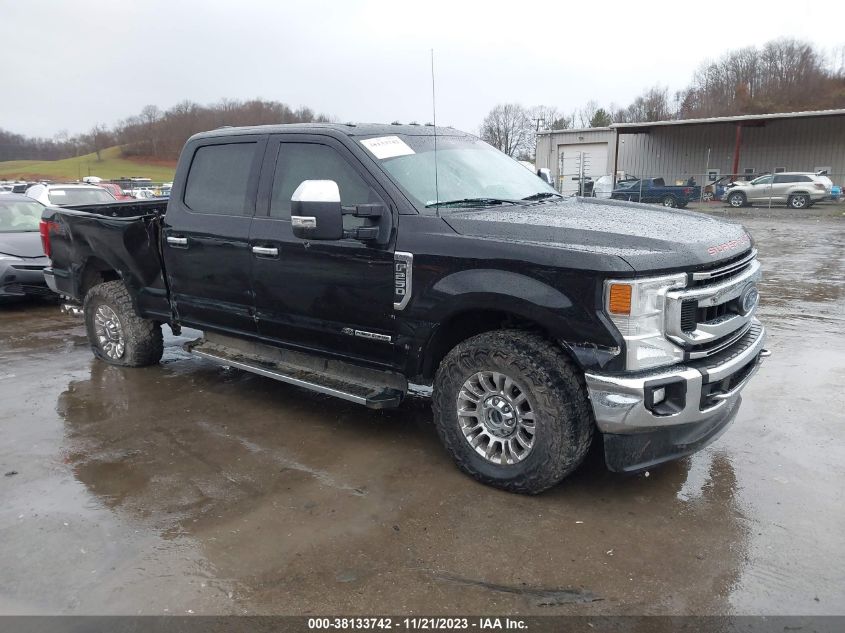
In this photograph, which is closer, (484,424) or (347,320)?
(484,424)

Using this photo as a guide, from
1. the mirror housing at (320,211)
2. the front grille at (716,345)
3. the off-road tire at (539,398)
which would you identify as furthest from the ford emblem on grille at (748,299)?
the mirror housing at (320,211)

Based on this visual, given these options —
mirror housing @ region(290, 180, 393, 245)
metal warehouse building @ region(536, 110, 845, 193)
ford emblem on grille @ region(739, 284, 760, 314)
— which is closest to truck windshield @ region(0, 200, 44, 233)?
mirror housing @ region(290, 180, 393, 245)

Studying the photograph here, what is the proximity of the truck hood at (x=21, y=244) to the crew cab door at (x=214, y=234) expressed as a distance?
464 centimetres

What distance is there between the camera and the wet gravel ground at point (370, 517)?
9.37 ft

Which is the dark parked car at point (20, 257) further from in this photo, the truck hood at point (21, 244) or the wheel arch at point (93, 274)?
the wheel arch at point (93, 274)

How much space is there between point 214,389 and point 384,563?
3030 mm

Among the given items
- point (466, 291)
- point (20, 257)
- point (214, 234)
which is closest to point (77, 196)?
point (20, 257)

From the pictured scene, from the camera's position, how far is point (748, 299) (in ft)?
12.6

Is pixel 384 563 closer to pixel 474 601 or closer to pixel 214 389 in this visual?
pixel 474 601

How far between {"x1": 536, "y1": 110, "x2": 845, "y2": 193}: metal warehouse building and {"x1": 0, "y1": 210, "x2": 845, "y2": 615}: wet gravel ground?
31.5 metres

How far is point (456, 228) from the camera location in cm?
374

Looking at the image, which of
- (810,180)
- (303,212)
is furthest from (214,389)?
(810,180)

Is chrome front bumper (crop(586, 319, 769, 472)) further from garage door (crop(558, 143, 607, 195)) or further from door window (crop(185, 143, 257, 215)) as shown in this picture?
garage door (crop(558, 143, 607, 195))

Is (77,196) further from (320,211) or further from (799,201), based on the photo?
(799,201)
